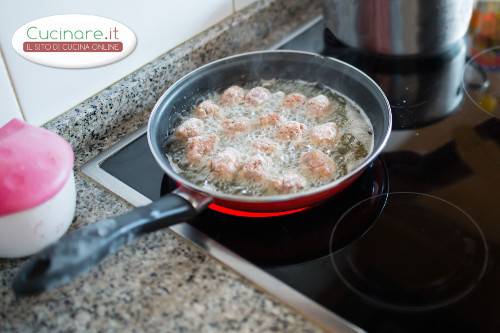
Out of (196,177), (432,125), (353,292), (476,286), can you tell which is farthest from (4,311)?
(432,125)

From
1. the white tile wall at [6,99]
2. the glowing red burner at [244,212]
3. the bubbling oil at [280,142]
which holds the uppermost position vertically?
the white tile wall at [6,99]

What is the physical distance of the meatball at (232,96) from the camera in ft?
3.00

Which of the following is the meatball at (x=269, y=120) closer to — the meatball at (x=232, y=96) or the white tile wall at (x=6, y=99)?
the meatball at (x=232, y=96)

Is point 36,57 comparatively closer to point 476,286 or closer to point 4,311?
point 4,311

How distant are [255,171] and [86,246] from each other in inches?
10.6

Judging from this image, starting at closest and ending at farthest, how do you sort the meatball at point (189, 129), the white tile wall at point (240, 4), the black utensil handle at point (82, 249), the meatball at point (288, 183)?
the black utensil handle at point (82, 249) < the meatball at point (288, 183) < the meatball at point (189, 129) < the white tile wall at point (240, 4)

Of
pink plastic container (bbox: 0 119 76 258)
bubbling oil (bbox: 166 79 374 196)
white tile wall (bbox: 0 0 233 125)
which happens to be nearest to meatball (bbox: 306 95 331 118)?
bubbling oil (bbox: 166 79 374 196)

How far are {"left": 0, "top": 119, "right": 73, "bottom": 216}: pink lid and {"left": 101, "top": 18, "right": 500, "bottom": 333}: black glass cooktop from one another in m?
0.16

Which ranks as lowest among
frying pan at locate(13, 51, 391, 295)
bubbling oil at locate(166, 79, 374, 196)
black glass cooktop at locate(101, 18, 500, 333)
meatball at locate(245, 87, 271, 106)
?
black glass cooktop at locate(101, 18, 500, 333)

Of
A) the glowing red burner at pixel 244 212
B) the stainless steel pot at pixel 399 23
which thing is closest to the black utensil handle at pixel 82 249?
the glowing red burner at pixel 244 212

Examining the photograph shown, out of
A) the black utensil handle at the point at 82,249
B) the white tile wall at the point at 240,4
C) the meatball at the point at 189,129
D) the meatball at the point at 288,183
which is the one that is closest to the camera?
the black utensil handle at the point at 82,249

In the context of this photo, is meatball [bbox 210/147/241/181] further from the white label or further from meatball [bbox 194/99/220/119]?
the white label

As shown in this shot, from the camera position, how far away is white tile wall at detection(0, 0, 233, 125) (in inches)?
30.1

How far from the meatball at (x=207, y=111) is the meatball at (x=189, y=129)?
2 cm
